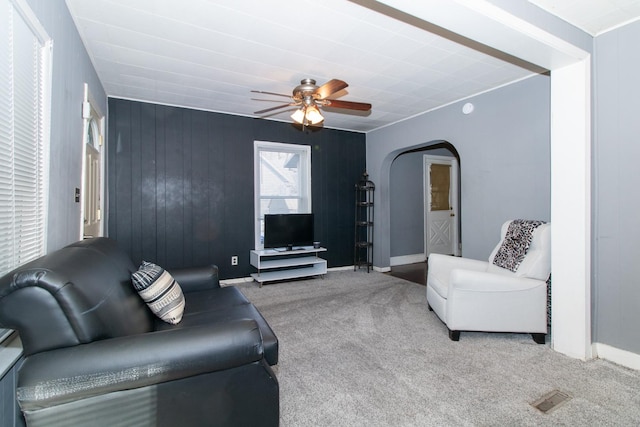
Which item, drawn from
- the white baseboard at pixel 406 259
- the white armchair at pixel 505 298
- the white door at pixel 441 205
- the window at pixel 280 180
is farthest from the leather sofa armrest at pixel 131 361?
the white door at pixel 441 205

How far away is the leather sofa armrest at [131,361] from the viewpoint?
3.47 ft

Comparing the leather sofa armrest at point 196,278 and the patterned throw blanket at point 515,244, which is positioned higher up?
the patterned throw blanket at point 515,244

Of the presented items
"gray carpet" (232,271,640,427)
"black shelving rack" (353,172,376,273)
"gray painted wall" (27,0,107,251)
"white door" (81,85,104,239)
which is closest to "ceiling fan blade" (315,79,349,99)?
"gray painted wall" (27,0,107,251)

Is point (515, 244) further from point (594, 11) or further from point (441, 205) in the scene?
point (441, 205)

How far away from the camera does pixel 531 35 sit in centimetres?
197

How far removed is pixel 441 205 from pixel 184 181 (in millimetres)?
5109

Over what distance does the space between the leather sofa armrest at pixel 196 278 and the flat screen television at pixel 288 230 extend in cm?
212

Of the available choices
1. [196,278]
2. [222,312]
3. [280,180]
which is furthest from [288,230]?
[222,312]

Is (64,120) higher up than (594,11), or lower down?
lower down

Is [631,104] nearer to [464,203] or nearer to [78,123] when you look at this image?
[464,203]

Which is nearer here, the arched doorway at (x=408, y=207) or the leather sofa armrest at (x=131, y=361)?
the leather sofa armrest at (x=131, y=361)

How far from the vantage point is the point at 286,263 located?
15.5ft

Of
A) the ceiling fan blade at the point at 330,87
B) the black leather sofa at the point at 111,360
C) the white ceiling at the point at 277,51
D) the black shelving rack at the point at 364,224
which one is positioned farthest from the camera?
the black shelving rack at the point at 364,224

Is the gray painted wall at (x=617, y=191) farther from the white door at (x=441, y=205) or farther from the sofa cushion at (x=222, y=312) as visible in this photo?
the white door at (x=441, y=205)
